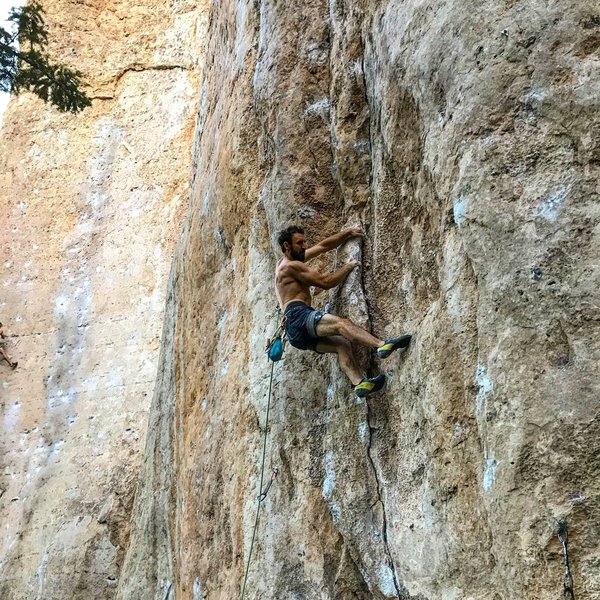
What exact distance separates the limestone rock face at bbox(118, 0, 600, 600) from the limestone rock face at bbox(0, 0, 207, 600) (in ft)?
16.3

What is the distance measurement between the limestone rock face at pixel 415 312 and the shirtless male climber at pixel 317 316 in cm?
12

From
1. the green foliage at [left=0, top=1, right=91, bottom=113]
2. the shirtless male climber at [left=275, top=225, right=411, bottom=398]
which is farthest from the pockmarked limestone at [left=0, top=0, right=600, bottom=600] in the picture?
the green foliage at [left=0, top=1, right=91, bottom=113]

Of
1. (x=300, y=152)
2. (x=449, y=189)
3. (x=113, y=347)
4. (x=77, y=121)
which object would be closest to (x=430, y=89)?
(x=449, y=189)

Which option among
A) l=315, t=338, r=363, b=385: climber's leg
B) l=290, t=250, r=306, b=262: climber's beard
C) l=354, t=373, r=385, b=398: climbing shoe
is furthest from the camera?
l=290, t=250, r=306, b=262: climber's beard

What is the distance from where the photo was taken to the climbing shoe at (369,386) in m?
5.02

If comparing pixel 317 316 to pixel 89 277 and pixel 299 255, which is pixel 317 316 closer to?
pixel 299 255

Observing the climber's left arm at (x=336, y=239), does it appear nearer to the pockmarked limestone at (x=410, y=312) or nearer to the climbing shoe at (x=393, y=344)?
the pockmarked limestone at (x=410, y=312)

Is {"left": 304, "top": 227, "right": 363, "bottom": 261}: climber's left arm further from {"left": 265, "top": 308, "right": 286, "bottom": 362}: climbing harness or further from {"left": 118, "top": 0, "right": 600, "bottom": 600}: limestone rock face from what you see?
{"left": 265, "top": 308, "right": 286, "bottom": 362}: climbing harness

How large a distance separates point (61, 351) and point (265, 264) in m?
8.72

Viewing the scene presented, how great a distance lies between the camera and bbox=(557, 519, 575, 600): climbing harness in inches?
137

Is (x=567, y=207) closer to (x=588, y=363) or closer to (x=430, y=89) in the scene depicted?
(x=588, y=363)

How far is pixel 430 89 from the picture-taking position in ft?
16.1

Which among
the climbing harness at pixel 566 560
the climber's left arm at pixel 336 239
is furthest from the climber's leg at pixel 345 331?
the climbing harness at pixel 566 560

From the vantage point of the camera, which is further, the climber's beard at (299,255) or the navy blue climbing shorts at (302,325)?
the climber's beard at (299,255)
